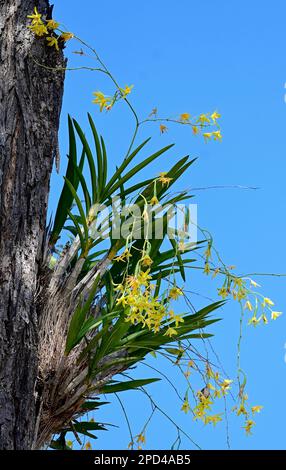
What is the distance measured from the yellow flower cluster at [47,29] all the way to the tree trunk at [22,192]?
0.03m

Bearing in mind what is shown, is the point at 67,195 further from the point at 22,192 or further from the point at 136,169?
the point at 22,192

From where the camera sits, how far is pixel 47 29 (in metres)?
3.49

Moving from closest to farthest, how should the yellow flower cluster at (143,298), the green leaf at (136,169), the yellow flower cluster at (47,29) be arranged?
1. the yellow flower cluster at (143,298)
2. the yellow flower cluster at (47,29)
3. the green leaf at (136,169)

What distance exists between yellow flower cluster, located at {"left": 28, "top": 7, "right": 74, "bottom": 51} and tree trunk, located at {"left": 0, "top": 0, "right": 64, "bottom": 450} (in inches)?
1.1

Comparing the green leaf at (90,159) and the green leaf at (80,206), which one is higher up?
the green leaf at (90,159)

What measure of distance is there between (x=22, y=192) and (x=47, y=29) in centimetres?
72

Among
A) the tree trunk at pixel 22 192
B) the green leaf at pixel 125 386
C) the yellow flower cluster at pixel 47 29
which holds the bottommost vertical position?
the green leaf at pixel 125 386

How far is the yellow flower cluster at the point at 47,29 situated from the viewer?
133 inches

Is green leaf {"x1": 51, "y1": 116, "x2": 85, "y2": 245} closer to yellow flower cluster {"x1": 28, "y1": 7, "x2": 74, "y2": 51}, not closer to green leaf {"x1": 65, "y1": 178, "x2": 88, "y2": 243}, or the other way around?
green leaf {"x1": 65, "y1": 178, "x2": 88, "y2": 243}

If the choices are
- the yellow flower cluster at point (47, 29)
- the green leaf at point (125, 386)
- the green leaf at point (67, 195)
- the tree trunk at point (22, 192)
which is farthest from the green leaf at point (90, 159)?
the green leaf at point (125, 386)

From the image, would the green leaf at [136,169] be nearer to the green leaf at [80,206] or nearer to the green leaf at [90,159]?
the green leaf at [90,159]
